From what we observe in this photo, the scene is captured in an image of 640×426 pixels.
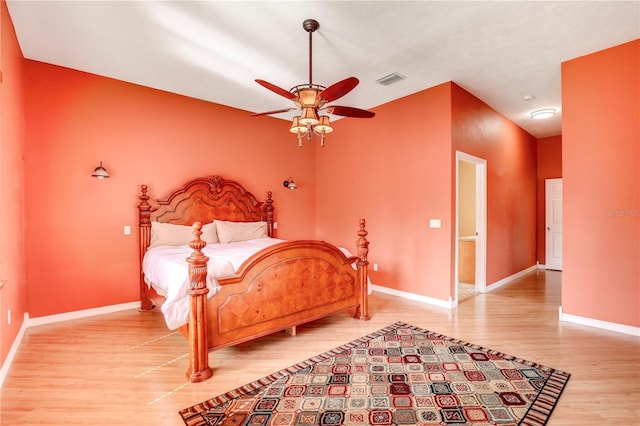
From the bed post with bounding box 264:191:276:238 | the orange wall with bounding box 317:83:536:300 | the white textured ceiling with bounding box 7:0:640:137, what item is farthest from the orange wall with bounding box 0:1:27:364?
the orange wall with bounding box 317:83:536:300

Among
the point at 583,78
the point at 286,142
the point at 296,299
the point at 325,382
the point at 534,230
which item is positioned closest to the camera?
the point at 325,382

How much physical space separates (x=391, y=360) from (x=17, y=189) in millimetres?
3940

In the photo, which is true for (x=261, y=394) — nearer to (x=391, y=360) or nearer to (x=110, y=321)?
(x=391, y=360)

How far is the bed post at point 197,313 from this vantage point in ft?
7.59

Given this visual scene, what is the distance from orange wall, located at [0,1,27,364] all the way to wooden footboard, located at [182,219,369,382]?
1.51 m

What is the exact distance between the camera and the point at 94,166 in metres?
3.85

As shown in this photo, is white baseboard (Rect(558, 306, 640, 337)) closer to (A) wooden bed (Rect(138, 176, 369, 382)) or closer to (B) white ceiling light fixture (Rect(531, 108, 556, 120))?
(A) wooden bed (Rect(138, 176, 369, 382))

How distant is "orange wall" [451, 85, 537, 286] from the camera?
14.6ft

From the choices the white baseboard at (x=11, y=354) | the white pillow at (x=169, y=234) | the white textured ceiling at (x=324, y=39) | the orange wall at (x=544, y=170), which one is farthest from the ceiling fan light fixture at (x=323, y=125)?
the orange wall at (x=544, y=170)

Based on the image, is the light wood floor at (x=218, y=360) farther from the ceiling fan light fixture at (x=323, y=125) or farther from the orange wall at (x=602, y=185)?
the ceiling fan light fixture at (x=323, y=125)

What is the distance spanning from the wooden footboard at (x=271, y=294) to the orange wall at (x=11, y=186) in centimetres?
151

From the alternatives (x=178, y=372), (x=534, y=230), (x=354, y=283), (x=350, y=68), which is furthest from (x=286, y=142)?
(x=534, y=230)

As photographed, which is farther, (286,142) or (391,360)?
(286,142)

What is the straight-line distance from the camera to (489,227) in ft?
16.3
